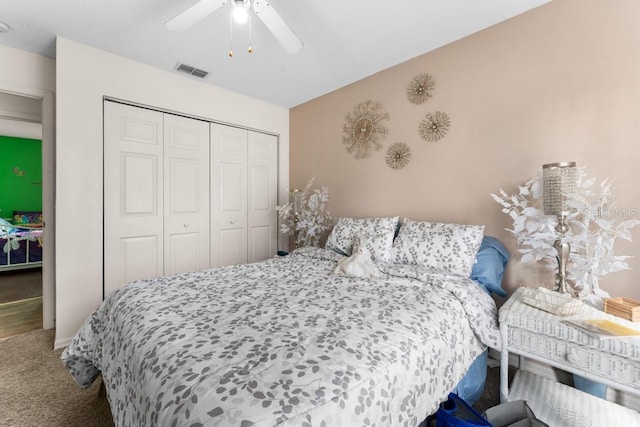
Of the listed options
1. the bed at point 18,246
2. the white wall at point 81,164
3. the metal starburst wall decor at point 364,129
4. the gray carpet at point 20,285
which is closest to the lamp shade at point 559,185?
the metal starburst wall decor at point 364,129

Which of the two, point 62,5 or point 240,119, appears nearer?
point 62,5

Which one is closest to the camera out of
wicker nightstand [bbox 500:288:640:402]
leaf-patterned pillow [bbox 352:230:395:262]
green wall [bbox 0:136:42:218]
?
wicker nightstand [bbox 500:288:640:402]

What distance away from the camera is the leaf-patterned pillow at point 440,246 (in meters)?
1.88

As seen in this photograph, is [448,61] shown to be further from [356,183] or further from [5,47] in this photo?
[5,47]

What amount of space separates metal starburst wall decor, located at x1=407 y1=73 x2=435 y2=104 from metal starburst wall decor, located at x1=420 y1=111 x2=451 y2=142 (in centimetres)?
17

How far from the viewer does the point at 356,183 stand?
3.07 meters

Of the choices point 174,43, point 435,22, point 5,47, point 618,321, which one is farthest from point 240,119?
point 618,321

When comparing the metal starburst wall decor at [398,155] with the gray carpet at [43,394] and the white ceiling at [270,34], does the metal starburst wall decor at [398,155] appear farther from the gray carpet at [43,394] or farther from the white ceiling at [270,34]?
the gray carpet at [43,394]

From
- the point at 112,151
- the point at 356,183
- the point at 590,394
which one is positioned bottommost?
the point at 590,394

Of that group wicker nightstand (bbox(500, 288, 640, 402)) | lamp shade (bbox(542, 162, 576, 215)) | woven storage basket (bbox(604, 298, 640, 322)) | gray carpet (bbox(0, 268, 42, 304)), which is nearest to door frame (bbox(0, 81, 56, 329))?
gray carpet (bbox(0, 268, 42, 304))

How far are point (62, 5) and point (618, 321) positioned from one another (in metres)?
3.65

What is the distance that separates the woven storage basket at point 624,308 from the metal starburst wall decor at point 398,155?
1.64m

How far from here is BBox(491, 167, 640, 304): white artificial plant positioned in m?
1.47

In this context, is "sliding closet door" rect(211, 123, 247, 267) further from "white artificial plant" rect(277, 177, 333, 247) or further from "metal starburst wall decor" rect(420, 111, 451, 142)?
"metal starburst wall decor" rect(420, 111, 451, 142)
